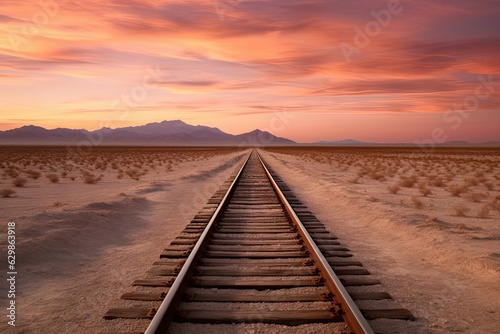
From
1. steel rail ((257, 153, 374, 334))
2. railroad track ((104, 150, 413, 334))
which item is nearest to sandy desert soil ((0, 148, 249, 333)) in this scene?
railroad track ((104, 150, 413, 334))

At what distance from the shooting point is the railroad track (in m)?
3.51

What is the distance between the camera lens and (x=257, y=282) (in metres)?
4.35

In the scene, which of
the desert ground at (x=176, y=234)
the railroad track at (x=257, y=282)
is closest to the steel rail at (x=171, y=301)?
the railroad track at (x=257, y=282)

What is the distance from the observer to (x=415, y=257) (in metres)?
6.12

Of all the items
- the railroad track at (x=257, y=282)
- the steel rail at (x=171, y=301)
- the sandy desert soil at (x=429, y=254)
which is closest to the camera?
the steel rail at (x=171, y=301)

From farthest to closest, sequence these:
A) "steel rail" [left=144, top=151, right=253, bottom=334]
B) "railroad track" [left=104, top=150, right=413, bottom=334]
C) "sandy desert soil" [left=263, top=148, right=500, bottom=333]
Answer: "sandy desert soil" [left=263, top=148, right=500, bottom=333], "railroad track" [left=104, top=150, right=413, bottom=334], "steel rail" [left=144, top=151, right=253, bottom=334]

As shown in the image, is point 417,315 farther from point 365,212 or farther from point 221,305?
point 365,212

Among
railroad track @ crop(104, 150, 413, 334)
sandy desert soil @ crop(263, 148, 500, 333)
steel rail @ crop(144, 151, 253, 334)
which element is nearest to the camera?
steel rail @ crop(144, 151, 253, 334)

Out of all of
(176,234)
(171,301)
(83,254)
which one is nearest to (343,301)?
(171,301)

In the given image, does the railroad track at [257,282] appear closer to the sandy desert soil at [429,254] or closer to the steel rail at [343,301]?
the steel rail at [343,301]

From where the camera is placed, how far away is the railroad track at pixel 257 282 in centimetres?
351

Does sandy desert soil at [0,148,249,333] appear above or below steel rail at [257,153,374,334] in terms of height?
below

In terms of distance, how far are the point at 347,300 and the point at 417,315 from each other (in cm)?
88

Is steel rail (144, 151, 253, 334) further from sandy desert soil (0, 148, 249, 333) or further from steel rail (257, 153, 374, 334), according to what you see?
steel rail (257, 153, 374, 334)
